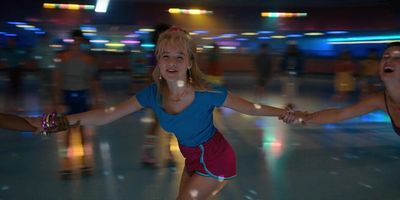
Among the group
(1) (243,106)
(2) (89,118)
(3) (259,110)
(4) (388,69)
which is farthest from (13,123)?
(4) (388,69)

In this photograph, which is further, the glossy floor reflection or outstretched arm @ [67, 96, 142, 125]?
the glossy floor reflection

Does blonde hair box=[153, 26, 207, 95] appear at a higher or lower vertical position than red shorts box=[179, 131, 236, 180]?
higher

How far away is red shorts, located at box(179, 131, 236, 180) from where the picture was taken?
2.26 metres

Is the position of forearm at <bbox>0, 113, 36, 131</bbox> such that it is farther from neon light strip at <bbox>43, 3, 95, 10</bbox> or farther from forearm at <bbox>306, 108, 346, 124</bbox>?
neon light strip at <bbox>43, 3, 95, 10</bbox>

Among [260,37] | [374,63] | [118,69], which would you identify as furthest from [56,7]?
[374,63]

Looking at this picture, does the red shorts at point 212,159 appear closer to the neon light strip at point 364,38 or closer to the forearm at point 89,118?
the forearm at point 89,118

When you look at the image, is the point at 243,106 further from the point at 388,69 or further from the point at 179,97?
the point at 388,69

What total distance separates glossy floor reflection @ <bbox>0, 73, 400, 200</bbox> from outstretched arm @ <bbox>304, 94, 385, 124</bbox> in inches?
40.2

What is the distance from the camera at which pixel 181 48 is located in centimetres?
224

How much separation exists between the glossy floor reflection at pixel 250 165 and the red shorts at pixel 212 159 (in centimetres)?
129

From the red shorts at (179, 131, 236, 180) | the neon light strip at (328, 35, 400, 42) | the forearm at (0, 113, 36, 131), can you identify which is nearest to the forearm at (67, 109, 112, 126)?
the forearm at (0, 113, 36, 131)

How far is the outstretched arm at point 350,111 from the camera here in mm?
2695

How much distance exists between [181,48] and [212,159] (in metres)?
0.63

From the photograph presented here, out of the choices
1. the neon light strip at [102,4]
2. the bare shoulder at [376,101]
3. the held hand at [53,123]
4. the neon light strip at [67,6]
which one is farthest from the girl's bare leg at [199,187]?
the neon light strip at [67,6]
